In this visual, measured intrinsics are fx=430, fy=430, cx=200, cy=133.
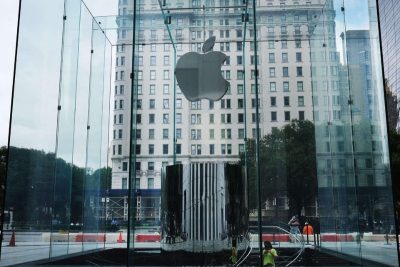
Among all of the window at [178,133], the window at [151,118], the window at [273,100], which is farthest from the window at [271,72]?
the window at [151,118]

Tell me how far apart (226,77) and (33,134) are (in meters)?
3.58

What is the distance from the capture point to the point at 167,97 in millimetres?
7617

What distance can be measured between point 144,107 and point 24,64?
7.50 ft

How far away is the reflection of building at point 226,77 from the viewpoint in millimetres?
7234

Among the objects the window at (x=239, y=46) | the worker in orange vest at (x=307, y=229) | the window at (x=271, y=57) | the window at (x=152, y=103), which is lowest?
the worker in orange vest at (x=307, y=229)

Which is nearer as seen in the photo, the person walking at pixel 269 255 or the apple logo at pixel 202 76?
the person walking at pixel 269 255

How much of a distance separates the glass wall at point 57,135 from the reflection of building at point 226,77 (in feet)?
4.19

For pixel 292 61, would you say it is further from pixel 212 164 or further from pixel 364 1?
pixel 212 164

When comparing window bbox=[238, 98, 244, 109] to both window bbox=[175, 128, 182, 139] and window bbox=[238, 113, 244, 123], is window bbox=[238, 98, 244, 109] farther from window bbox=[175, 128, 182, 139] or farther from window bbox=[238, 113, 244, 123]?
window bbox=[175, 128, 182, 139]

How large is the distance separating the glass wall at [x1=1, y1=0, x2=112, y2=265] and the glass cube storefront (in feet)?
0.10

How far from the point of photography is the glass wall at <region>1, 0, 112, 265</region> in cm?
740

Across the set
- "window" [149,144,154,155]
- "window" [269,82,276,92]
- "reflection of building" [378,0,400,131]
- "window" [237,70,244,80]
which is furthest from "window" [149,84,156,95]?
"reflection of building" [378,0,400,131]

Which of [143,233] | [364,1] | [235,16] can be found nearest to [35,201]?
[143,233]

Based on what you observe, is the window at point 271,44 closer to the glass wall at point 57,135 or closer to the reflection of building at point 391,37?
the glass wall at point 57,135
